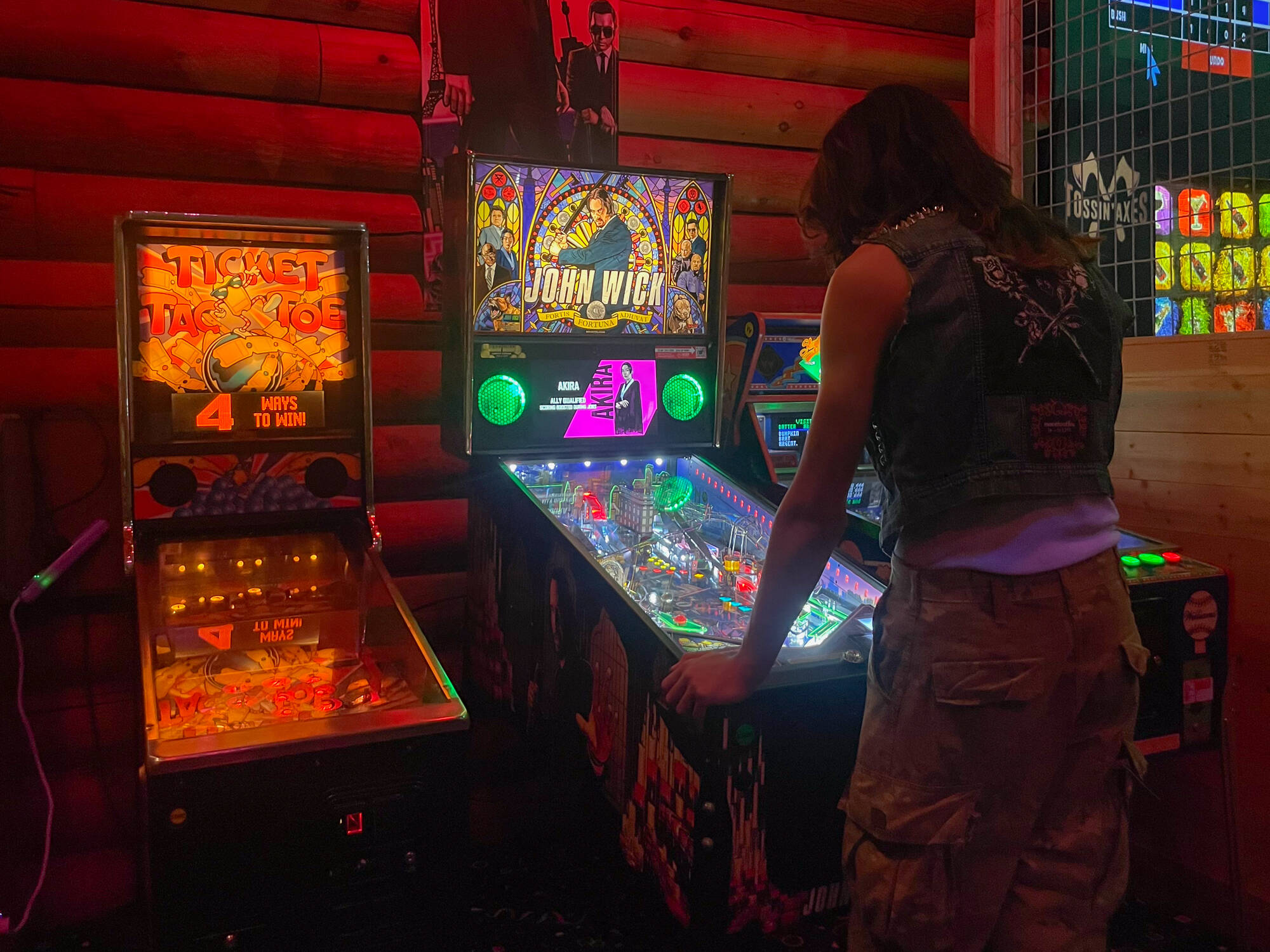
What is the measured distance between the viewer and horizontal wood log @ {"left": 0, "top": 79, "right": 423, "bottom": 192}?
2.38m

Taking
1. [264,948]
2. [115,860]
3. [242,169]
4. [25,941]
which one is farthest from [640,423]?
[25,941]

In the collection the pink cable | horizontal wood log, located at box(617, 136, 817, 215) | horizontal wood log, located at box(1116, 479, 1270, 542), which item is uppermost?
horizontal wood log, located at box(617, 136, 817, 215)

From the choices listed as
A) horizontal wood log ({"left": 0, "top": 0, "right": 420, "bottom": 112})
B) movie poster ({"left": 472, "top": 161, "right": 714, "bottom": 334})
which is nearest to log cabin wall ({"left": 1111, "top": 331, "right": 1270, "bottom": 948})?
movie poster ({"left": 472, "top": 161, "right": 714, "bottom": 334})

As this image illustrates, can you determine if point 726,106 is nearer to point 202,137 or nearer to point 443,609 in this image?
point 202,137

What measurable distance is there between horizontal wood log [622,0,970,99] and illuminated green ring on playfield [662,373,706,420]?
1.19m

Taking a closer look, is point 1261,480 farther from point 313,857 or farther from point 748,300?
point 313,857

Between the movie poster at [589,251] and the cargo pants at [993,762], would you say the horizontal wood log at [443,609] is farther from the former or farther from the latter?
the cargo pants at [993,762]

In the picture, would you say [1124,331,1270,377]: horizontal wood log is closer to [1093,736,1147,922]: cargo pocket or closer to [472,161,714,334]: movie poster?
[472,161,714,334]: movie poster

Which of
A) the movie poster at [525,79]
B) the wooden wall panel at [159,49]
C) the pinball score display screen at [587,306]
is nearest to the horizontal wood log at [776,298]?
the movie poster at [525,79]

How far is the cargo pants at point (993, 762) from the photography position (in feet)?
4.35

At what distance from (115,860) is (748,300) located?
8.40ft

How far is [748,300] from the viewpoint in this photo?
3355mm

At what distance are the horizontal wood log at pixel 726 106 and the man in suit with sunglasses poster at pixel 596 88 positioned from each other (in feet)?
0.25

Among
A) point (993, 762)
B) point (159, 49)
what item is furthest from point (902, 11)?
point (993, 762)
